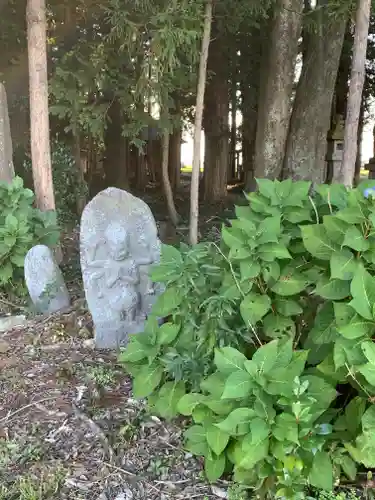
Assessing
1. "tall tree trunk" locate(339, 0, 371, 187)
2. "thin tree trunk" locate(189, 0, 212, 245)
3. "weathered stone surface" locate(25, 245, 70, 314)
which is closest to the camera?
"weathered stone surface" locate(25, 245, 70, 314)

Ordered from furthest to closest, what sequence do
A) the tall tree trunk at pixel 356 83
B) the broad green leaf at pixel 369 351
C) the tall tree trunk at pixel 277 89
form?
the tall tree trunk at pixel 277 89, the tall tree trunk at pixel 356 83, the broad green leaf at pixel 369 351

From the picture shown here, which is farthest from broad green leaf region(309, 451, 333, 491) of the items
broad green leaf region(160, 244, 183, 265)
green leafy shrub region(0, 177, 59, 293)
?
green leafy shrub region(0, 177, 59, 293)

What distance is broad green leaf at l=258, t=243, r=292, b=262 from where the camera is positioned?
2.47m

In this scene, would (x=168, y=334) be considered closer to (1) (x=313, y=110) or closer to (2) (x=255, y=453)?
(2) (x=255, y=453)

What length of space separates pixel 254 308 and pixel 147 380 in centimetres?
79

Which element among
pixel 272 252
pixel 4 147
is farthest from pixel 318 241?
pixel 4 147

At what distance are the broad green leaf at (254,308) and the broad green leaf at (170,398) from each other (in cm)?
61

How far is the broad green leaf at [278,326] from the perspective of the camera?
2639mm

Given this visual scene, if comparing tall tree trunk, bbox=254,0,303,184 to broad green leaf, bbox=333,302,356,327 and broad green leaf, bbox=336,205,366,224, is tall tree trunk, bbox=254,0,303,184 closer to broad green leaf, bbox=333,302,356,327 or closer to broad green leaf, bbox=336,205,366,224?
broad green leaf, bbox=336,205,366,224

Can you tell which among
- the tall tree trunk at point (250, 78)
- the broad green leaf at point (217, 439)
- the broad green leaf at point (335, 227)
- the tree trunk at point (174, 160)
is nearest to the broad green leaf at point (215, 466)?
the broad green leaf at point (217, 439)

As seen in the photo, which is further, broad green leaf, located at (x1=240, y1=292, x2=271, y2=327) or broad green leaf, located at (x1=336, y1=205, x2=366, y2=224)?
broad green leaf, located at (x1=240, y1=292, x2=271, y2=327)

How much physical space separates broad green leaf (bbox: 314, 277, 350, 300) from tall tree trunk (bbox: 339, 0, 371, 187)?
140 inches

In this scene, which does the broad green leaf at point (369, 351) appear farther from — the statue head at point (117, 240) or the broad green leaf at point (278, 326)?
the statue head at point (117, 240)

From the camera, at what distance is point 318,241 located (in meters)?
2.47
